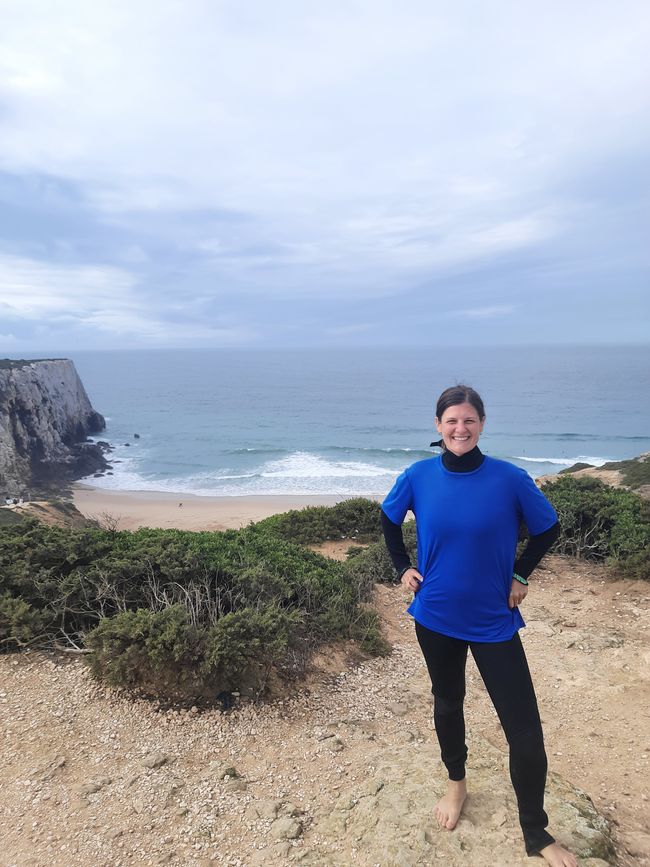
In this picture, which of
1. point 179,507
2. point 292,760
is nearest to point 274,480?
point 179,507

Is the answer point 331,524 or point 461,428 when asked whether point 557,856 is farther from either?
point 331,524

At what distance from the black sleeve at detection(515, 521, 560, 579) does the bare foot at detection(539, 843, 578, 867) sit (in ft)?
4.20

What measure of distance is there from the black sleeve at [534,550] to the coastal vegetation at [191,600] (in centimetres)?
257

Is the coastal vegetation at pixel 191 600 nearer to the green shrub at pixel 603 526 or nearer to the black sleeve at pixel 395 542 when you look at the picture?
the green shrub at pixel 603 526

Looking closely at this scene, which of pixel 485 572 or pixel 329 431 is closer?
pixel 485 572

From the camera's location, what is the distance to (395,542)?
2.79 meters

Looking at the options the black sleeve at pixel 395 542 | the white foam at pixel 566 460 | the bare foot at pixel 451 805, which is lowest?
the white foam at pixel 566 460

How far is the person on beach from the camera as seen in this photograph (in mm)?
2328

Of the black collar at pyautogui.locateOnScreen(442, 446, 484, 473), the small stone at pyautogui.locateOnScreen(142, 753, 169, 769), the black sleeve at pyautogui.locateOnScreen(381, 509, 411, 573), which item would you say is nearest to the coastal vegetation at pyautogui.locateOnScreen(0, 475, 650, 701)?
the small stone at pyautogui.locateOnScreen(142, 753, 169, 769)

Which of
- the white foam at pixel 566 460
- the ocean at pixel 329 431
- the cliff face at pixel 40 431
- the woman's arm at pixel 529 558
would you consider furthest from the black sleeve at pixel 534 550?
the white foam at pixel 566 460

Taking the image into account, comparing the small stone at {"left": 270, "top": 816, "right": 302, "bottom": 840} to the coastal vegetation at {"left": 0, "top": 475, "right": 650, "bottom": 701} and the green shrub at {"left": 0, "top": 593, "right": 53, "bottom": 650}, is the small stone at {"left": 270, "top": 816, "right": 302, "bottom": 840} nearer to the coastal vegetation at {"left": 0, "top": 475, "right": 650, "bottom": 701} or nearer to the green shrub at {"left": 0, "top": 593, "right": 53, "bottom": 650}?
the coastal vegetation at {"left": 0, "top": 475, "right": 650, "bottom": 701}

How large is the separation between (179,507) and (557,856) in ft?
80.3

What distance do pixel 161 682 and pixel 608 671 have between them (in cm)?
427

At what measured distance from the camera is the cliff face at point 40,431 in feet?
95.3
